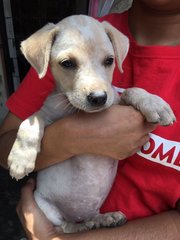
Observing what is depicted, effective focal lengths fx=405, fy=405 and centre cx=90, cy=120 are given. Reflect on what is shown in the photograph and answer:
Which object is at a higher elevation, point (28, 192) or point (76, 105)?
point (76, 105)

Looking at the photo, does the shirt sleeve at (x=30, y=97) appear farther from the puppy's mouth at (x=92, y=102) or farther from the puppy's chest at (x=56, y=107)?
the puppy's mouth at (x=92, y=102)

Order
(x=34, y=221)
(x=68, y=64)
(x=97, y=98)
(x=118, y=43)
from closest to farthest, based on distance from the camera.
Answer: (x=97, y=98), (x=68, y=64), (x=118, y=43), (x=34, y=221)

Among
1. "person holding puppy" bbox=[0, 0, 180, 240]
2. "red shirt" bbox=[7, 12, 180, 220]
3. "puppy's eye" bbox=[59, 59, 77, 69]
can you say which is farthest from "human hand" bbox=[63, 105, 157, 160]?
"puppy's eye" bbox=[59, 59, 77, 69]

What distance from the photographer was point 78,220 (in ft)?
7.36

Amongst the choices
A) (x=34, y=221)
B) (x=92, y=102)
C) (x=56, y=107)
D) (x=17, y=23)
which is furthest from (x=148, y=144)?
(x=17, y=23)

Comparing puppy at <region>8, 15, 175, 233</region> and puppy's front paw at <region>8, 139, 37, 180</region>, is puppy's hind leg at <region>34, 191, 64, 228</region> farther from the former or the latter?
puppy's front paw at <region>8, 139, 37, 180</region>

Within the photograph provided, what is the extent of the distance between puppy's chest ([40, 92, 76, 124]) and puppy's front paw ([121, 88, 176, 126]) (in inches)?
12.3

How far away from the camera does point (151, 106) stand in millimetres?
1818

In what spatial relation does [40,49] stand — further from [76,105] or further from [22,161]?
[22,161]

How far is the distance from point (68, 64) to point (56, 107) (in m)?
0.28

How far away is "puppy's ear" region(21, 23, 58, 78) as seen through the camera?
189cm

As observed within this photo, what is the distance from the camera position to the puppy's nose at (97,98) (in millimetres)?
1720

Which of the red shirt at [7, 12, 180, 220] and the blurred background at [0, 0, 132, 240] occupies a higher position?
the red shirt at [7, 12, 180, 220]

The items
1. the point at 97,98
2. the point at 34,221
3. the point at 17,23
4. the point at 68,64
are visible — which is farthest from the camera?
the point at 17,23
